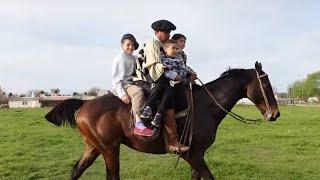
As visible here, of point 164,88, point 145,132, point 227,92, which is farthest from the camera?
point 227,92

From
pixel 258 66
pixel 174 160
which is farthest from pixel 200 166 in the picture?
pixel 174 160

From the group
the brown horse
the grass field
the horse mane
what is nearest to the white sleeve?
the brown horse

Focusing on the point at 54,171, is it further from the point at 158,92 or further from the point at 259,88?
the point at 259,88

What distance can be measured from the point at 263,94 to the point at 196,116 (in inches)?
43.4

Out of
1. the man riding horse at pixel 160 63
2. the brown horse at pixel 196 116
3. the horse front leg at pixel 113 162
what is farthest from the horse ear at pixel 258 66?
the horse front leg at pixel 113 162

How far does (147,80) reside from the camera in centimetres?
768

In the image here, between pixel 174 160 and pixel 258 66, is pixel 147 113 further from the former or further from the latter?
pixel 174 160

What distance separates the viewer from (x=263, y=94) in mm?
7547

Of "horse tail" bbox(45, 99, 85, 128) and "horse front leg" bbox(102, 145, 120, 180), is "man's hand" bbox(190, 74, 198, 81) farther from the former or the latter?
"horse tail" bbox(45, 99, 85, 128)

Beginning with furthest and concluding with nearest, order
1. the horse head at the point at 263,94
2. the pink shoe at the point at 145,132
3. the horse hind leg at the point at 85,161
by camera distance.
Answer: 1. the horse hind leg at the point at 85,161
2. the horse head at the point at 263,94
3. the pink shoe at the point at 145,132

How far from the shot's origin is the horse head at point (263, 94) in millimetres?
7543

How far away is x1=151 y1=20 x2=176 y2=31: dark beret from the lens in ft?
24.4

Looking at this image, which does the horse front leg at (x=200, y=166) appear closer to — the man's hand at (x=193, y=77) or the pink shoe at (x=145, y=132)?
the pink shoe at (x=145, y=132)

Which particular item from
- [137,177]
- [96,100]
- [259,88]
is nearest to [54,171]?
[137,177]
